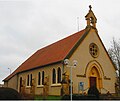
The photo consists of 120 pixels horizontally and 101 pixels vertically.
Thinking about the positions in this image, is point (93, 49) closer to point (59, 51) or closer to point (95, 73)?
point (95, 73)

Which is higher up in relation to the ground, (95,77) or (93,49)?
(93,49)

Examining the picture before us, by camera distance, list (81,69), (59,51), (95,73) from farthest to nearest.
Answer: (59,51)
(95,73)
(81,69)

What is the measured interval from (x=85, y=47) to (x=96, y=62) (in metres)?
2.95

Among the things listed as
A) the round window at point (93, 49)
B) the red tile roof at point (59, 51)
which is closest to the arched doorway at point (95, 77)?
the round window at point (93, 49)

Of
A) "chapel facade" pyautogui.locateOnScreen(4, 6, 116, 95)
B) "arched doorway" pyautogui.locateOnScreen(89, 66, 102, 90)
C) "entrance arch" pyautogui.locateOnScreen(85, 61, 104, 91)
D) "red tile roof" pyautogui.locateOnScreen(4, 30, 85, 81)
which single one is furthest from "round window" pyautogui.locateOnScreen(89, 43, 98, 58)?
"red tile roof" pyautogui.locateOnScreen(4, 30, 85, 81)

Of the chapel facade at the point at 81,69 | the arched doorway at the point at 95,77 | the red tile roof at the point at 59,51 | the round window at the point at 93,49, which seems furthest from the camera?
the round window at the point at 93,49

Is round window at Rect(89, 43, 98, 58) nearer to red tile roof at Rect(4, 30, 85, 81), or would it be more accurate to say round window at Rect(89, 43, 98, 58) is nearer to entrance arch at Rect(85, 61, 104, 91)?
entrance arch at Rect(85, 61, 104, 91)

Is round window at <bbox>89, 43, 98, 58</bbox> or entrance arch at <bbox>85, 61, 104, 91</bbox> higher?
round window at <bbox>89, 43, 98, 58</bbox>

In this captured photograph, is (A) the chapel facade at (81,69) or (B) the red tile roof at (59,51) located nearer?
(A) the chapel facade at (81,69)

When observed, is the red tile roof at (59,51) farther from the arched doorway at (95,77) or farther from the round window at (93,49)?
the arched doorway at (95,77)

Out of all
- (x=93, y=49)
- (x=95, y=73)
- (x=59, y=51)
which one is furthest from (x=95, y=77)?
(x=59, y=51)

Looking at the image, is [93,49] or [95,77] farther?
[93,49]

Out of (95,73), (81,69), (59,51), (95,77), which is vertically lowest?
(95,77)

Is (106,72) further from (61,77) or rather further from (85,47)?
(61,77)
